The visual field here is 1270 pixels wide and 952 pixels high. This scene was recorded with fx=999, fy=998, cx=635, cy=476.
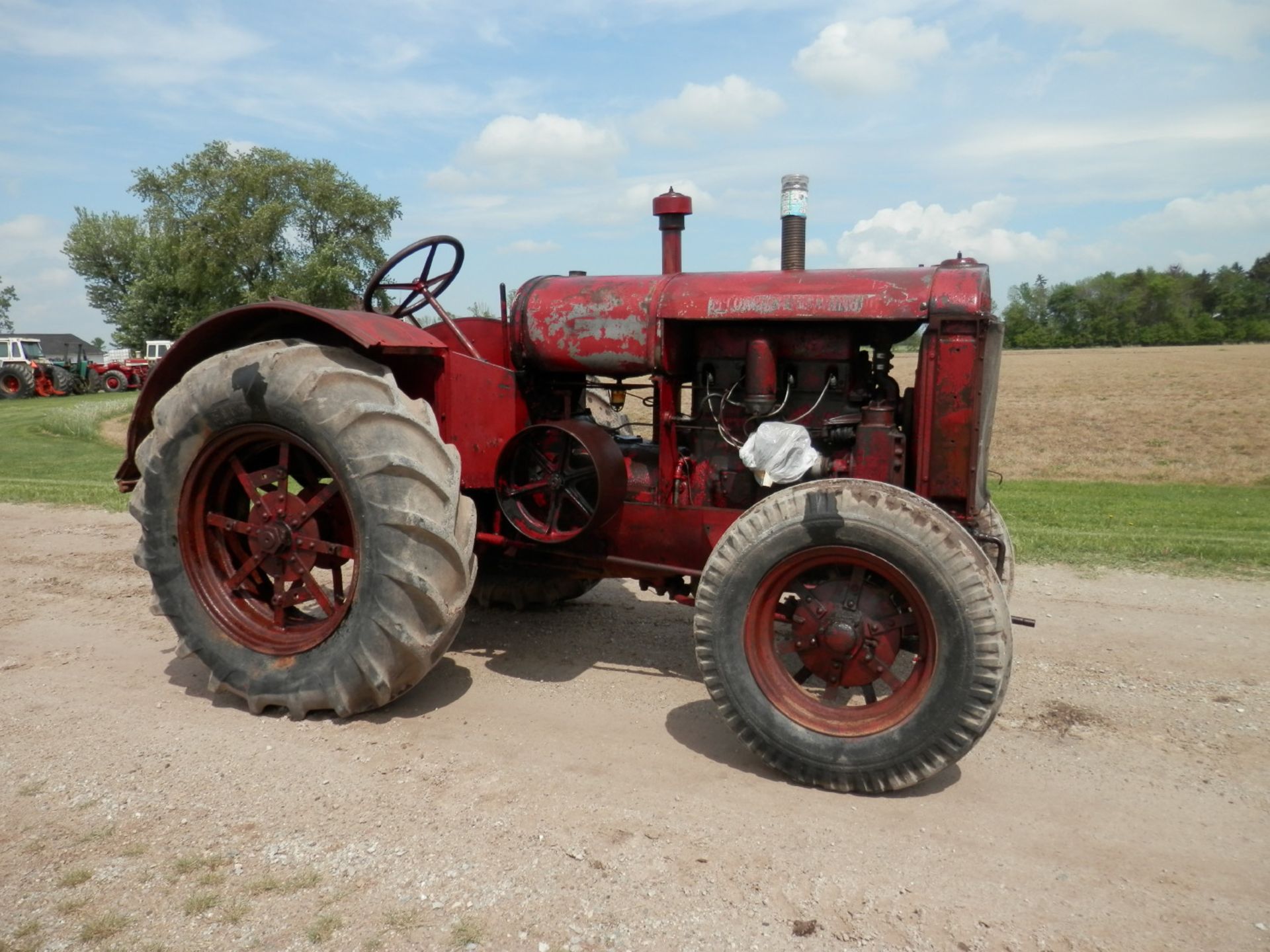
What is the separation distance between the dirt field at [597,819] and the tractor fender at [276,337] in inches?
53.8

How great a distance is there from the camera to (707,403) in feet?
15.3

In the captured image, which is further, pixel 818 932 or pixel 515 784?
pixel 515 784

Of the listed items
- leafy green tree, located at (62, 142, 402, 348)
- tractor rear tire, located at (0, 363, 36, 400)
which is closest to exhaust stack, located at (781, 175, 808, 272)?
leafy green tree, located at (62, 142, 402, 348)

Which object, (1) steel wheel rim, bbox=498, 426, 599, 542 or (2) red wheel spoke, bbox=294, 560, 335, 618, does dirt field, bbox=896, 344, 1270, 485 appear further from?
(2) red wheel spoke, bbox=294, 560, 335, 618

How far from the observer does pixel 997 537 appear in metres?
4.47

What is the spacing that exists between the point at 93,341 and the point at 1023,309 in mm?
76461

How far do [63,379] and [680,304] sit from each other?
1438 inches

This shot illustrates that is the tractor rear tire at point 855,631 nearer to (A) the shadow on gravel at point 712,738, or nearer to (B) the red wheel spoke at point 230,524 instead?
(A) the shadow on gravel at point 712,738

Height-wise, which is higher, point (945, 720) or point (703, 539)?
point (703, 539)

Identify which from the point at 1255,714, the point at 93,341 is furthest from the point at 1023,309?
the point at 1255,714

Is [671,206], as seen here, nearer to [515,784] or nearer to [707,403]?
[707,403]

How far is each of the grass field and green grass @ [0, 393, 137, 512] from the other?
0.04 m

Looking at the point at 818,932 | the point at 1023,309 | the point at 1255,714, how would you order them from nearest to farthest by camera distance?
the point at 818,932 < the point at 1255,714 < the point at 1023,309

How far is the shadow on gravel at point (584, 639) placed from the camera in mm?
5039
